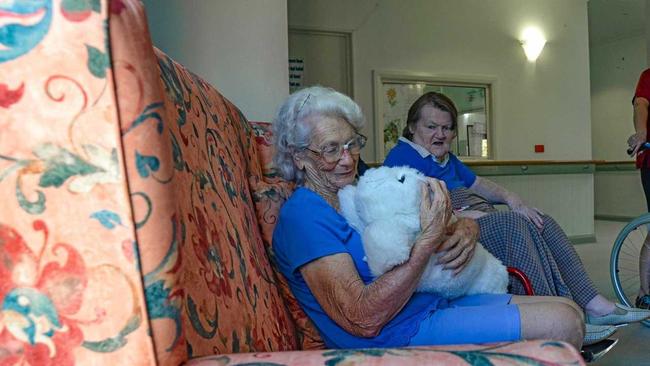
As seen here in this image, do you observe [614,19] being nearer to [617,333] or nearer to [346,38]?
[346,38]

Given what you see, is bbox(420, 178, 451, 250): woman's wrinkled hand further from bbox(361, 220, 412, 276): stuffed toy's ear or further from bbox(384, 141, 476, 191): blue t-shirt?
bbox(384, 141, 476, 191): blue t-shirt

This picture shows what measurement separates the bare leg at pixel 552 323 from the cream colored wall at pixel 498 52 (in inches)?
163

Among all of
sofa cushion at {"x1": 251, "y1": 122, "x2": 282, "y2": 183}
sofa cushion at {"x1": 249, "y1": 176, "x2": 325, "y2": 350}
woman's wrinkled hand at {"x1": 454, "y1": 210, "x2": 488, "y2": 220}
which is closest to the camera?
sofa cushion at {"x1": 249, "y1": 176, "x2": 325, "y2": 350}

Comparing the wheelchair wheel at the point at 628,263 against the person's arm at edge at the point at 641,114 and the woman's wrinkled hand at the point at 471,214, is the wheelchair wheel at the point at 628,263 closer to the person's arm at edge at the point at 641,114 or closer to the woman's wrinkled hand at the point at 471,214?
the person's arm at edge at the point at 641,114

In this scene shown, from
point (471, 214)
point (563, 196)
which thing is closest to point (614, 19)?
point (563, 196)

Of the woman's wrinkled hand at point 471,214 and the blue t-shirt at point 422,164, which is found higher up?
the blue t-shirt at point 422,164

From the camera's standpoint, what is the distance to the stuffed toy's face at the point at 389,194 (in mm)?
1185

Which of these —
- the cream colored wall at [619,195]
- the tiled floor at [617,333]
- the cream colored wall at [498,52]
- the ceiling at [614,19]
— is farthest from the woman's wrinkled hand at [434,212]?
the cream colored wall at [619,195]

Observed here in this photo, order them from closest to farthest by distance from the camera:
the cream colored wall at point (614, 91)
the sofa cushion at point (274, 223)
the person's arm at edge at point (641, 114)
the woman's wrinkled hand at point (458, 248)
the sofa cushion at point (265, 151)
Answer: the woman's wrinkled hand at point (458, 248) → the sofa cushion at point (274, 223) → the sofa cushion at point (265, 151) → the person's arm at edge at point (641, 114) → the cream colored wall at point (614, 91)

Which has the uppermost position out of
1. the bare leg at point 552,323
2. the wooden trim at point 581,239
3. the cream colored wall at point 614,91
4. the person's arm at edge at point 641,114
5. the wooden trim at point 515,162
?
the cream colored wall at point 614,91

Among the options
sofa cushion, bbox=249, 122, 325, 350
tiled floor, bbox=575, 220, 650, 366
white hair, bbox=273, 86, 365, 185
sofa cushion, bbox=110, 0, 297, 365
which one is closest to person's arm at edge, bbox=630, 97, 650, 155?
tiled floor, bbox=575, 220, 650, 366

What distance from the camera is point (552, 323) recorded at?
1.15m

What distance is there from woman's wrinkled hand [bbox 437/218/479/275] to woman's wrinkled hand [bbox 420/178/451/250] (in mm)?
94

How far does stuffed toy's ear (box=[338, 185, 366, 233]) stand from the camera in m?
1.31
